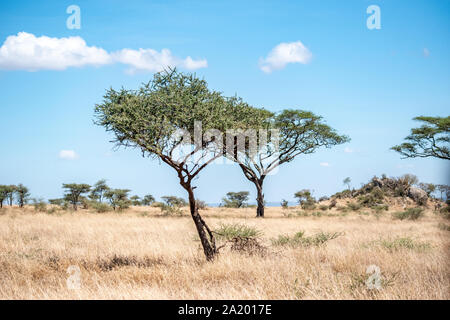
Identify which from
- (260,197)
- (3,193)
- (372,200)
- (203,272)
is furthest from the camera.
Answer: (372,200)

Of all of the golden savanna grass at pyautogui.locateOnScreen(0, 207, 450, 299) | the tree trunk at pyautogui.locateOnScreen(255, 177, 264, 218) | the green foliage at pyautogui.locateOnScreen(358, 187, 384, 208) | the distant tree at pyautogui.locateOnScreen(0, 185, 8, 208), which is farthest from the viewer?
the green foliage at pyautogui.locateOnScreen(358, 187, 384, 208)

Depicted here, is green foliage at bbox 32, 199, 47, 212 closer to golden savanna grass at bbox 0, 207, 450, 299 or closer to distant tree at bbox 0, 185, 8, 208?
distant tree at bbox 0, 185, 8, 208

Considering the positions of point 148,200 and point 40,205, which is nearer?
point 40,205

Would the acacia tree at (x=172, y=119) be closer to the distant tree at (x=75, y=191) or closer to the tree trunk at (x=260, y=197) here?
the tree trunk at (x=260, y=197)

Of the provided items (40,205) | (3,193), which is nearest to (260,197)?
(40,205)

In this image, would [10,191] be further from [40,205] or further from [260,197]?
[260,197]

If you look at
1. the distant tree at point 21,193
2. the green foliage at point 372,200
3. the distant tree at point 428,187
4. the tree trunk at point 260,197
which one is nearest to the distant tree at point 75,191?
the distant tree at point 21,193

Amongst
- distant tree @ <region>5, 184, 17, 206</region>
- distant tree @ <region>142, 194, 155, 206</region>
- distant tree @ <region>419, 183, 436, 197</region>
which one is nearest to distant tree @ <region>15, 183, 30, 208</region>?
distant tree @ <region>5, 184, 17, 206</region>

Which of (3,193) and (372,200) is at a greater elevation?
(3,193)

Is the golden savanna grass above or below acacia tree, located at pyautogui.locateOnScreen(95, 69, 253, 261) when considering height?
below

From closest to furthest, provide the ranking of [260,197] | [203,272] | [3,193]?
[203,272], [260,197], [3,193]

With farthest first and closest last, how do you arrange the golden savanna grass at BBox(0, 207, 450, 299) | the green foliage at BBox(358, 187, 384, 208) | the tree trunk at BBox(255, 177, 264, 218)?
the green foliage at BBox(358, 187, 384, 208), the tree trunk at BBox(255, 177, 264, 218), the golden savanna grass at BBox(0, 207, 450, 299)

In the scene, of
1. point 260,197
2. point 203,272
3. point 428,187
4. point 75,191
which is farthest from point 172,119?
point 428,187
